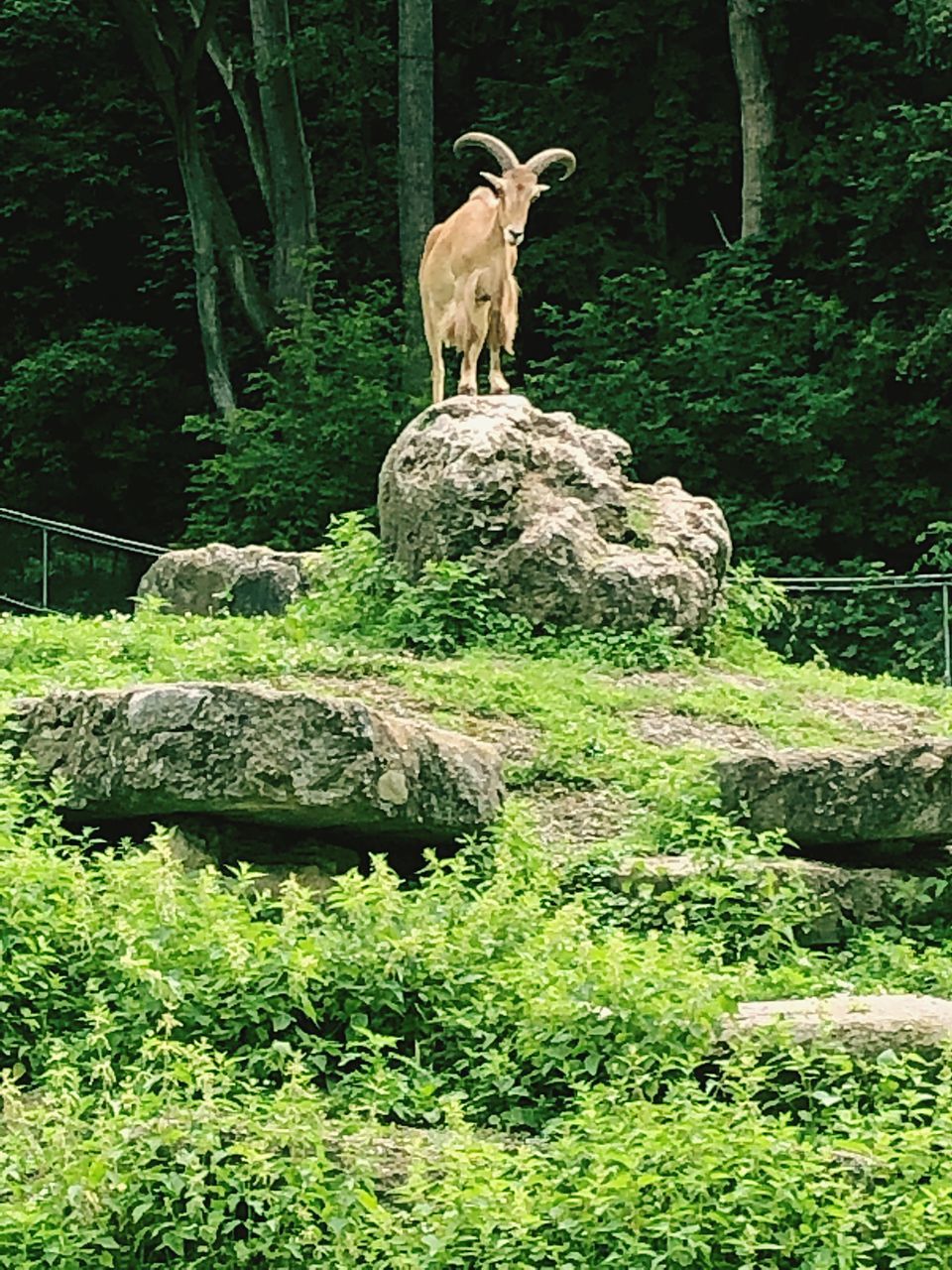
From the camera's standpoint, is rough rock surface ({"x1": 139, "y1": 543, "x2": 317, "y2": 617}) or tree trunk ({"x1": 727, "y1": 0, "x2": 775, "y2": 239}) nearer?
rough rock surface ({"x1": 139, "y1": 543, "x2": 317, "y2": 617})

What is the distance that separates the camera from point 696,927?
7.05m

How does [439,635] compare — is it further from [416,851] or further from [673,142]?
[673,142]

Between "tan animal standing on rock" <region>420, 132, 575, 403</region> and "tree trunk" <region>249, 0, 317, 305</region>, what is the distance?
321 inches

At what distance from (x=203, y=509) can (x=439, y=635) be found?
434 inches

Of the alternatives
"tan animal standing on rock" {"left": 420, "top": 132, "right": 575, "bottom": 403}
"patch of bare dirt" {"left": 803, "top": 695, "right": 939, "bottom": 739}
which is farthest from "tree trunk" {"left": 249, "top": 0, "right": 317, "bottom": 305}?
"patch of bare dirt" {"left": 803, "top": 695, "right": 939, "bottom": 739}

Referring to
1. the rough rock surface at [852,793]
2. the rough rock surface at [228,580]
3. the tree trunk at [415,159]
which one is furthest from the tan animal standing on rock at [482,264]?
the tree trunk at [415,159]

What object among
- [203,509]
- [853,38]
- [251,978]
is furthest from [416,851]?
[853,38]

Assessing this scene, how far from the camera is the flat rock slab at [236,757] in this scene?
702 cm

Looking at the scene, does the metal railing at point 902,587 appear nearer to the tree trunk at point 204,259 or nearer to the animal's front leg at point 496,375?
the animal's front leg at point 496,375

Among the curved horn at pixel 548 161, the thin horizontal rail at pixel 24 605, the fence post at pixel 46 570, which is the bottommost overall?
the thin horizontal rail at pixel 24 605

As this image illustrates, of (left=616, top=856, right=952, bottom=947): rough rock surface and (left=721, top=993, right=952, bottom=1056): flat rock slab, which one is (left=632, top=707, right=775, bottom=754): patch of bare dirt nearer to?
(left=616, top=856, right=952, bottom=947): rough rock surface

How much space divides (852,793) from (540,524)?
3.87 m

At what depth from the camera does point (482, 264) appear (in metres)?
12.1

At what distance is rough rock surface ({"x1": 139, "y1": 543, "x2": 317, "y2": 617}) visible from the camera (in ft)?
41.7
